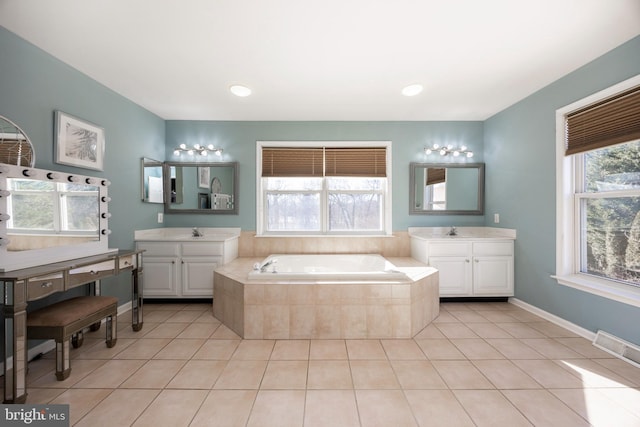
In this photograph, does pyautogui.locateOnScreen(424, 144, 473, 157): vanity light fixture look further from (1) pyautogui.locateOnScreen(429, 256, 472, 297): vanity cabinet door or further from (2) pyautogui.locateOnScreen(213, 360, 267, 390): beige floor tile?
(2) pyautogui.locateOnScreen(213, 360, 267, 390): beige floor tile

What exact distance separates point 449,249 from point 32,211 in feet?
12.5

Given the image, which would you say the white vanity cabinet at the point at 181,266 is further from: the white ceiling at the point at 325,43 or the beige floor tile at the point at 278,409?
the beige floor tile at the point at 278,409

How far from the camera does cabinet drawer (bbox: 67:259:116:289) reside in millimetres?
1888

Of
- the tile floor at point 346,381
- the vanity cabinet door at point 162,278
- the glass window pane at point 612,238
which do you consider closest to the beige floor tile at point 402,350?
the tile floor at point 346,381

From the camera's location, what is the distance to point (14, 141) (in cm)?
193

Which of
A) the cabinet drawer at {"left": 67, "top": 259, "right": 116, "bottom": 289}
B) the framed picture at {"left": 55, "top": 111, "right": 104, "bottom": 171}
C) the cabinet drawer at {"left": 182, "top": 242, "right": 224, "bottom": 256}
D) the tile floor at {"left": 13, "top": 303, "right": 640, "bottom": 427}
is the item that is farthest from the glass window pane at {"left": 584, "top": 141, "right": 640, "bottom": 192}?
the framed picture at {"left": 55, "top": 111, "right": 104, "bottom": 171}

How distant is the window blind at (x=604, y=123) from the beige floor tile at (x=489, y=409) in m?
2.08

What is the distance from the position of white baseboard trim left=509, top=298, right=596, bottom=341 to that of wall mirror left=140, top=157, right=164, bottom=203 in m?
4.57

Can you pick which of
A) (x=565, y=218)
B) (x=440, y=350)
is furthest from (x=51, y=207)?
(x=565, y=218)

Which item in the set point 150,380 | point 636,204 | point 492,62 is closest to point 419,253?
point 636,204

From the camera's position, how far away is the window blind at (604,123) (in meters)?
2.02

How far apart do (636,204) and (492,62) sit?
1.54 m

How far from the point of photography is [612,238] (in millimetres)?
2277

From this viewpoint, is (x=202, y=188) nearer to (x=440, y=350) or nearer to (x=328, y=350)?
(x=328, y=350)
